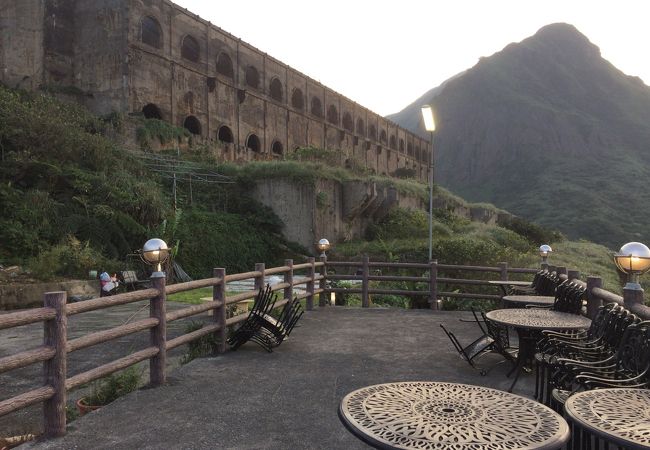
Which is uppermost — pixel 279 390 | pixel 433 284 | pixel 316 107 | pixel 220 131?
pixel 316 107

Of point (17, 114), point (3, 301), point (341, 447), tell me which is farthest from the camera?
point (17, 114)

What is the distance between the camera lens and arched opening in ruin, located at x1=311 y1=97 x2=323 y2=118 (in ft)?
140

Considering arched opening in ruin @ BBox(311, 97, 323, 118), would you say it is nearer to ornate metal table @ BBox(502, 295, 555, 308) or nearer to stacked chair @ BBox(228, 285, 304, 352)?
ornate metal table @ BBox(502, 295, 555, 308)

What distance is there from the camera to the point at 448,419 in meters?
2.73

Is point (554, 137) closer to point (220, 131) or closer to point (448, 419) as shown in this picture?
point (220, 131)

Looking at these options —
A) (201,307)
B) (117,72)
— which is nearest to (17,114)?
(117,72)

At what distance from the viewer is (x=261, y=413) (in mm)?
4562

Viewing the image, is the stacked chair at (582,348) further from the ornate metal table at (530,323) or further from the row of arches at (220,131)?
the row of arches at (220,131)

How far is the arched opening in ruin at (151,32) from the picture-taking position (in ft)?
92.0

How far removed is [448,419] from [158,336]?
12.4 feet

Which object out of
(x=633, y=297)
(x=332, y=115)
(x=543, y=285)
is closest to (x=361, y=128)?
(x=332, y=115)

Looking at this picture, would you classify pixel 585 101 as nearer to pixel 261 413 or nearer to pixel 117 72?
pixel 117 72

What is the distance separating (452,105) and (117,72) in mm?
107166

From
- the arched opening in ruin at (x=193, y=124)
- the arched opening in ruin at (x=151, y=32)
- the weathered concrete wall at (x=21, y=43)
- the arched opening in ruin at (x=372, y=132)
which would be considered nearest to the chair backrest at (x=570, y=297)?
the weathered concrete wall at (x=21, y=43)
